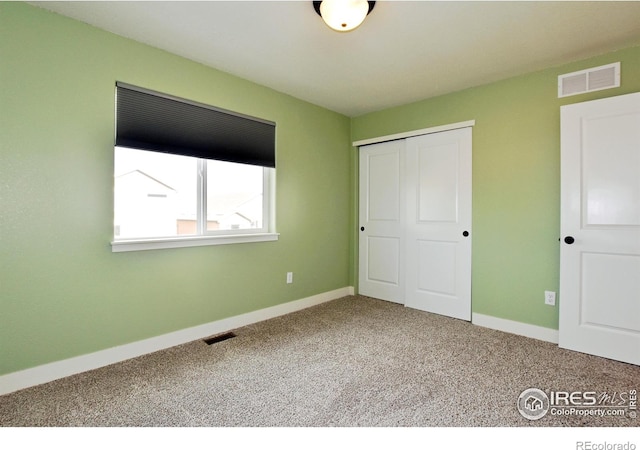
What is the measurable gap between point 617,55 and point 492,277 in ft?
6.73

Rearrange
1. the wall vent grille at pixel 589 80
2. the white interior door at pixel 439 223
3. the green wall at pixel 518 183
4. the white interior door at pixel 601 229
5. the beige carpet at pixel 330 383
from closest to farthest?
the beige carpet at pixel 330 383 → the white interior door at pixel 601 229 → the wall vent grille at pixel 589 80 → the green wall at pixel 518 183 → the white interior door at pixel 439 223

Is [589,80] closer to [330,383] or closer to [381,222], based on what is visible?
[381,222]

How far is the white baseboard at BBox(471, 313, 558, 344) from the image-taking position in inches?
108

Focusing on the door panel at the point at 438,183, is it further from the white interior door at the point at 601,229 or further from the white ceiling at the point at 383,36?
the white interior door at the point at 601,229

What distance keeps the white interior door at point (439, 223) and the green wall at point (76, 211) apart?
1.93m

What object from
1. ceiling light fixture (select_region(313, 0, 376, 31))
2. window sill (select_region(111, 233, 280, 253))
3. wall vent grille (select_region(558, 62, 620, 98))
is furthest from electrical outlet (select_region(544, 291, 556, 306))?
ceiling light fixture (select_region(313, 0, 376, 31))

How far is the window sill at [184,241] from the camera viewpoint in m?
2.33

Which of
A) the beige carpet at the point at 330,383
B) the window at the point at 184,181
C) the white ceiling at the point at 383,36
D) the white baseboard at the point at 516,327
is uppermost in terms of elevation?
the white ceiling at the point at 383,36

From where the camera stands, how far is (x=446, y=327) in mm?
3061

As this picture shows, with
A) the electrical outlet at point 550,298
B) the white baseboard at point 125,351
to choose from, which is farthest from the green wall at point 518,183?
the white baseboard at point 125,351

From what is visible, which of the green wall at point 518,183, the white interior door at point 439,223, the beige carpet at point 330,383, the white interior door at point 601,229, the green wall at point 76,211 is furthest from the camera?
the white interior door at point 439,223

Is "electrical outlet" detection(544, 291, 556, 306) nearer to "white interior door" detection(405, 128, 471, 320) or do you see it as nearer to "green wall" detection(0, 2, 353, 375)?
"white interior door" detection(405, 128, 471, 320)

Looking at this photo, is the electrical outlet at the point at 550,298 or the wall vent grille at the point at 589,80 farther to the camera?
the electrical outlet at the point at 550,298

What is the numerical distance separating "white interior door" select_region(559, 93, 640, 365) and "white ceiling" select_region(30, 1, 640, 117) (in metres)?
0.60
